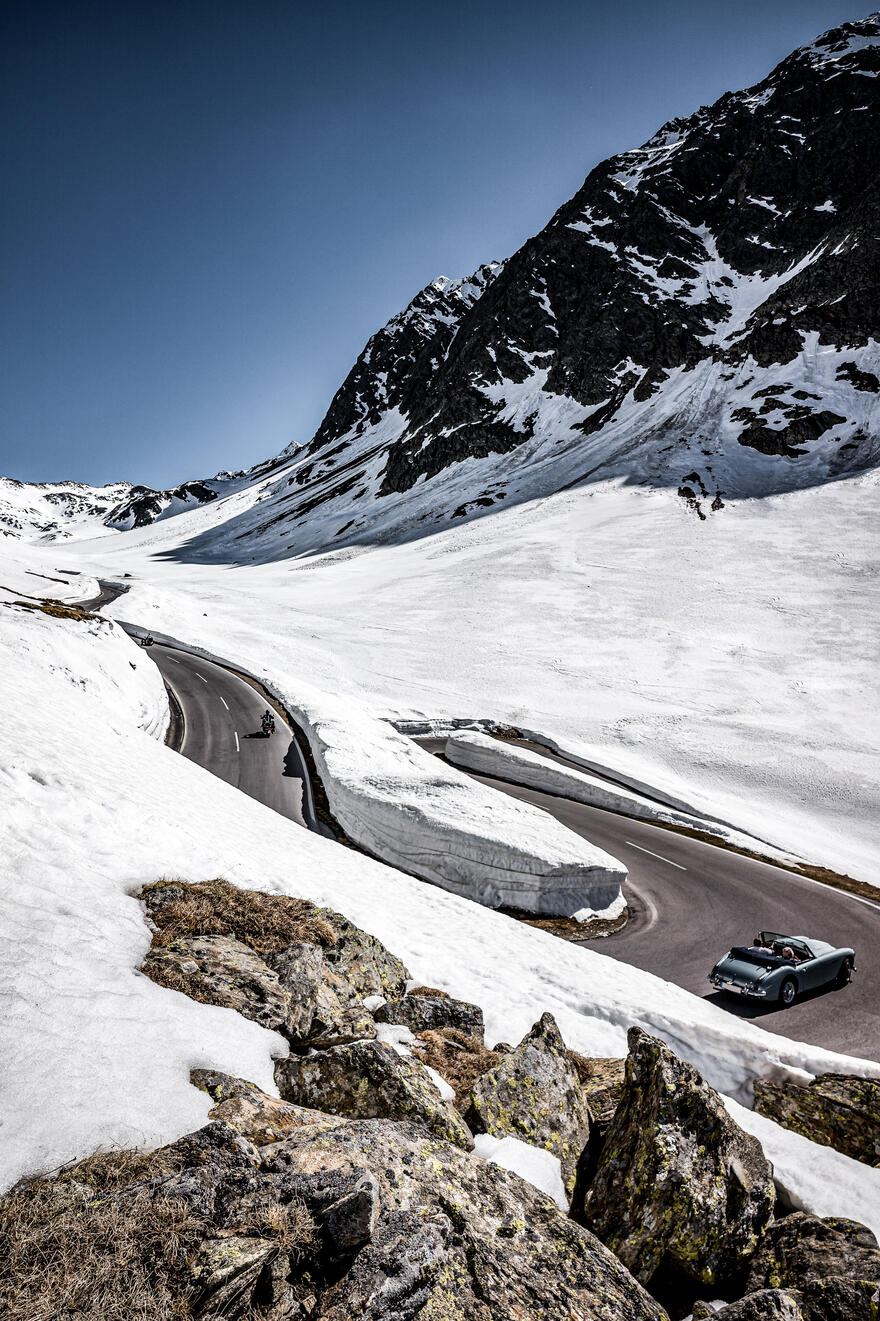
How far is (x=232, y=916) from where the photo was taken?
7.86 meters

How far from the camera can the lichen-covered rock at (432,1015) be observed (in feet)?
22.0

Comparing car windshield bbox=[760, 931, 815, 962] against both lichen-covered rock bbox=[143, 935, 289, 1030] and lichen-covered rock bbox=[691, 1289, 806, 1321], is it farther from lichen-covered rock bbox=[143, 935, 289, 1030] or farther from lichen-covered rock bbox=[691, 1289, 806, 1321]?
lichen-covered rock bbox=[143, 935, 289, 1030]

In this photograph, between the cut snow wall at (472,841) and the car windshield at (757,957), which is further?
the cut snow wall at (472,841)

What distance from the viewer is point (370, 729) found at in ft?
82.5

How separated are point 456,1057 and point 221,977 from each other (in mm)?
2631

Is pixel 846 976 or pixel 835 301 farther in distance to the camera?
pixel 835 301

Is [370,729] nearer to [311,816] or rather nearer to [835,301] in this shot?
[311,816]

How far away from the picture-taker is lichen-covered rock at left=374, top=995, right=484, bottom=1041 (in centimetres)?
669

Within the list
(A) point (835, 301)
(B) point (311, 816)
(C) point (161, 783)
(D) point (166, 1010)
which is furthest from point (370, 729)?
(A) point (835, 301)

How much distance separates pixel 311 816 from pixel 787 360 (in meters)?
115

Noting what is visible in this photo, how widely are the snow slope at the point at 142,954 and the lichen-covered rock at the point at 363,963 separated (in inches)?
42.6

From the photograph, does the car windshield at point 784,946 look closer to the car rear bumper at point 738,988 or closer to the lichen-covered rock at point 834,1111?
the car rear bumper at point 738,988

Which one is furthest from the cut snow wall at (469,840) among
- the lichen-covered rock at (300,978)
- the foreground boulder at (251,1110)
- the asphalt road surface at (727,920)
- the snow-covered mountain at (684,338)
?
the snow-covered mountain at (684,338)

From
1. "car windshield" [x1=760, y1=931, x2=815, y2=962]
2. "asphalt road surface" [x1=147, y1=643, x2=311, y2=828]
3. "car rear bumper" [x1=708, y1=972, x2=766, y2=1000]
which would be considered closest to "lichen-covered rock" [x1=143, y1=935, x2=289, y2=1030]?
"car rear bumper" [x1=708, y1=972, x2=766, y2=1000]
